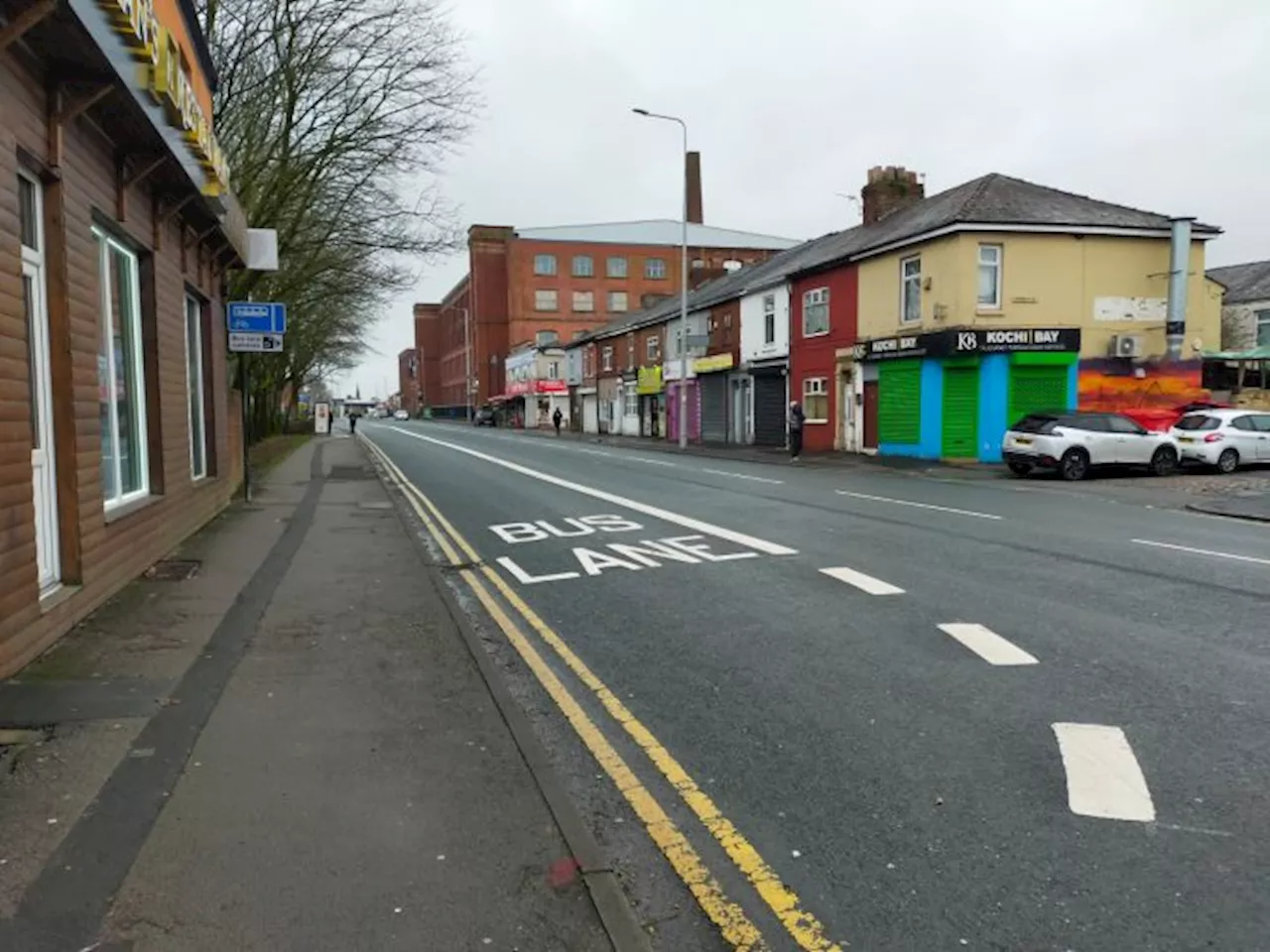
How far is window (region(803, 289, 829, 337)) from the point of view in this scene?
3144 centimetres

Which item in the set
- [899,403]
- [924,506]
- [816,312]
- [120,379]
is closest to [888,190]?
[816,312]

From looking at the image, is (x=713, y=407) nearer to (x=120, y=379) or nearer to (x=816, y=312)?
(x=816, y=312)

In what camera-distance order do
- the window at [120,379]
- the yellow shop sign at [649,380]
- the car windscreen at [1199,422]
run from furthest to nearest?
the yellow shop sign at [649,380]
the car windscreen at [1199,422]
the window at [120,379]

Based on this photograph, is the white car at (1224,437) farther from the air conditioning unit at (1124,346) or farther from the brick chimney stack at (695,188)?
the brick chimney stack at (695,188)

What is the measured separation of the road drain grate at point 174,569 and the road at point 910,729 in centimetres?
253

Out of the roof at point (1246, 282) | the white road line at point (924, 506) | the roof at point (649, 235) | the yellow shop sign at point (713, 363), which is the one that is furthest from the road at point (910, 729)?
the roof at point (649, 235)

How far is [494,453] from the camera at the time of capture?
3288 cm

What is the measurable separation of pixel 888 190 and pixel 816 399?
7.87m

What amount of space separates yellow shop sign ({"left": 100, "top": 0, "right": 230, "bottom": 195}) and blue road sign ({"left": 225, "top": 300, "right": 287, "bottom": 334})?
5.05 metres

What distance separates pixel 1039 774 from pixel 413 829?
2723mm

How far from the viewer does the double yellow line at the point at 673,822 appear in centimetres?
310

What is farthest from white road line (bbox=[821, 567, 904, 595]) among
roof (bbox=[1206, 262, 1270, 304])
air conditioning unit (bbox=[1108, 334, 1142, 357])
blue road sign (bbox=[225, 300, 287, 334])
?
roof (bbox=[1206, 262, 1270, 304])

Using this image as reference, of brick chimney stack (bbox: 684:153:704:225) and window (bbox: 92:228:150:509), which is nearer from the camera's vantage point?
window (bbox: 92:228:150:509)

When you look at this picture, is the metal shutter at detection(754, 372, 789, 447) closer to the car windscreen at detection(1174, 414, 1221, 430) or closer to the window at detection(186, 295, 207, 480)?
the car windscreen at detection(1174, 414, 1221, 430)
